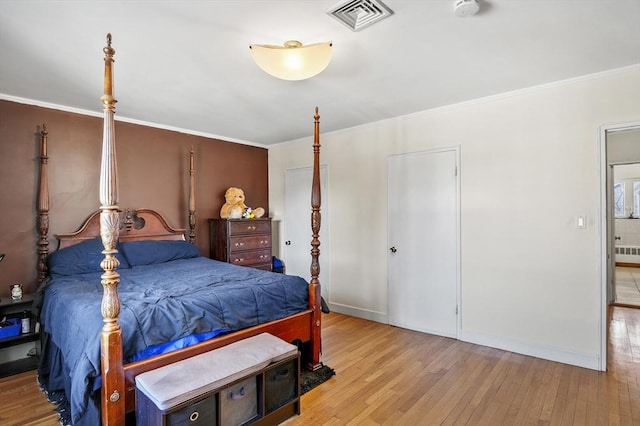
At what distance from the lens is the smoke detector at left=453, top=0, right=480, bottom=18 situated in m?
1.80

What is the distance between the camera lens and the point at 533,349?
3.11 meters

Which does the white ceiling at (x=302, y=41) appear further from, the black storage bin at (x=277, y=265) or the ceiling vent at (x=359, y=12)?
the black storage bin at (x=277, y=265)

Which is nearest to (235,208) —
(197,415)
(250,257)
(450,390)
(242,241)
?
(242,241)

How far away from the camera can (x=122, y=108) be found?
11.7 ft

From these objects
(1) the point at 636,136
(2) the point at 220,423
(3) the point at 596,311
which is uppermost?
(1) the point at 636,136

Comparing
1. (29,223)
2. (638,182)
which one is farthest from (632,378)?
(638,182)

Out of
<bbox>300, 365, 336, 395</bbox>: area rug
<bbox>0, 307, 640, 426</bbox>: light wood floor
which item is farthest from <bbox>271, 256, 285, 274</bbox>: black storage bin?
<bbox>300, 365, 336, 395</bbox>: area rug

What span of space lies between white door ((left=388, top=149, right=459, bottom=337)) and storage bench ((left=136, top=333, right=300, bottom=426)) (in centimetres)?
207

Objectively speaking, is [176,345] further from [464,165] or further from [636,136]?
[636,136]

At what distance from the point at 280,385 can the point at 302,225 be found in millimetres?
3120

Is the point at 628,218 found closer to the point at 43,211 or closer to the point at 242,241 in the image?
the point at 242,241

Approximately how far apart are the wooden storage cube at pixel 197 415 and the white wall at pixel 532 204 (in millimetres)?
2726

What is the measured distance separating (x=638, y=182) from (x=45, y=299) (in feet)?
35.6

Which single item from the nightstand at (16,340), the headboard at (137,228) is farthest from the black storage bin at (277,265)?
→ the nightstand at (16,340)
